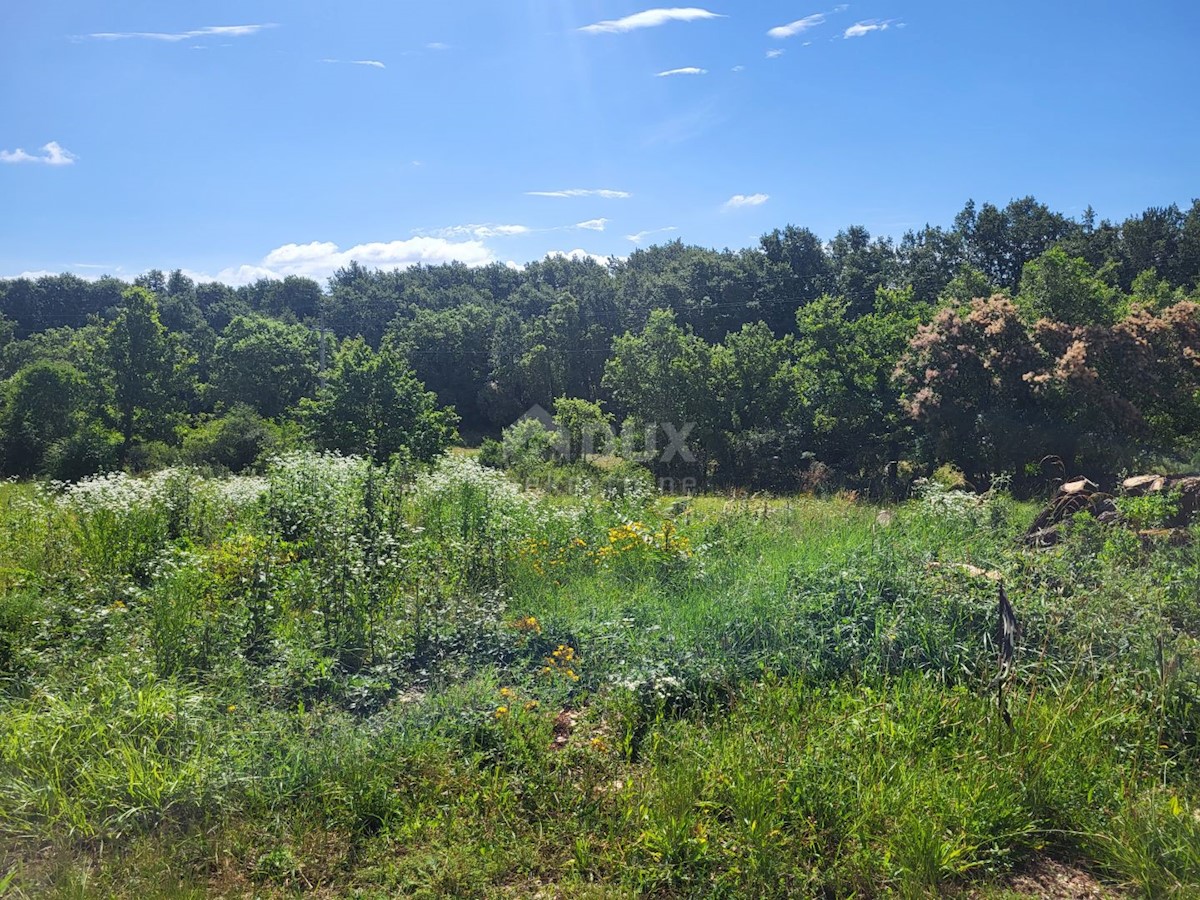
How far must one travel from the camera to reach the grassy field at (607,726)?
3062mm

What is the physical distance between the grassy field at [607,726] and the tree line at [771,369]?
444cm

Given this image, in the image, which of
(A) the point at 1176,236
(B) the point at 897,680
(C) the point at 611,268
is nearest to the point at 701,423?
(B) the point at 897,680

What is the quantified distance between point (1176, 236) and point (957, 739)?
33.9 meters

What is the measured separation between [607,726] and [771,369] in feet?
59.9

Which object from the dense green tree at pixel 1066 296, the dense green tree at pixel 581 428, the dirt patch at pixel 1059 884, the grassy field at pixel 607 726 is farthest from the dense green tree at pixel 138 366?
the dirt patch at pixel 1059 884

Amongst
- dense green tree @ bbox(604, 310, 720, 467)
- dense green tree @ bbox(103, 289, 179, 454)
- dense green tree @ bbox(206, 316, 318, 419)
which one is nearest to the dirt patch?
dense green tree @ bbox(604, 310, 720, 467)

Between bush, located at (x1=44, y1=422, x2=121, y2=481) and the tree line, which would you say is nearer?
the tree line

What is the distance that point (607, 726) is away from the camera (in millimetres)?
3990

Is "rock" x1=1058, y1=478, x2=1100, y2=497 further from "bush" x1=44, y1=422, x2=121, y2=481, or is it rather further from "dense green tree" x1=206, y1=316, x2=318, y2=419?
"dense green tree" x1=206, y1=316, x2=318, y2=419

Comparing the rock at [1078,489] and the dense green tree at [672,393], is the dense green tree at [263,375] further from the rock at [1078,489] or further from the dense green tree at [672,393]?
the rock at [1078,489]

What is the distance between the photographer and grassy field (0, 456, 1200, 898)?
3.06 meters

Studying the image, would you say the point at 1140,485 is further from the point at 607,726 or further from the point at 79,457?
the point at 79,457

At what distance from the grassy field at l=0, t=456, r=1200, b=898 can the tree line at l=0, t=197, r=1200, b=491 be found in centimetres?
444

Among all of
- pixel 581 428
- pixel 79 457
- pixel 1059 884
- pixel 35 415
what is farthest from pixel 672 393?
pixel 1059 884
